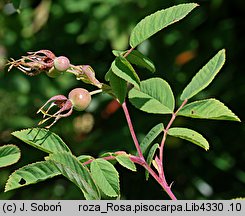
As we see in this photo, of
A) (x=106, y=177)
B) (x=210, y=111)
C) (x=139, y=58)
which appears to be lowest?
(x=106, y=177)

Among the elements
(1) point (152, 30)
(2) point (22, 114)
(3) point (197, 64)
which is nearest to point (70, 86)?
(2) point (22, 114)

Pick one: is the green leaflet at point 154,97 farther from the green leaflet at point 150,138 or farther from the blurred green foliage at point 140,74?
the blurred green foliage at point 140,74

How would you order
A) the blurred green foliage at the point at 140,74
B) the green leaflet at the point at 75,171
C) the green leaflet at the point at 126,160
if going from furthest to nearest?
the blurred green foliage at the point at 140,74 < the green leaflet at the point at 126,160 < the green leaflet at the point at 75,171

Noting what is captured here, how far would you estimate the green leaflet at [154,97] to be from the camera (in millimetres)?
1186

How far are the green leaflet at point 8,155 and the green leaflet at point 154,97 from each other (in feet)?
0.85

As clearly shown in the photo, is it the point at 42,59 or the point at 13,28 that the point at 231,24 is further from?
the point at 42,59

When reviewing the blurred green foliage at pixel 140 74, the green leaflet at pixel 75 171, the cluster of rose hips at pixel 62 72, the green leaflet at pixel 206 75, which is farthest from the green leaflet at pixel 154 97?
the blurred green foliage at pixel 140 74

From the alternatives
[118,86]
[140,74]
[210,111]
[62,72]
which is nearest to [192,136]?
[210,111]

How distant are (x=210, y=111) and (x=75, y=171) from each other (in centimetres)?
30

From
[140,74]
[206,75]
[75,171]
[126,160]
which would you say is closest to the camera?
[75,171]

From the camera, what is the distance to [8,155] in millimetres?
1091

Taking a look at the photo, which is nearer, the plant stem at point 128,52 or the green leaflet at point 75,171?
the green leaflet at point 75,171

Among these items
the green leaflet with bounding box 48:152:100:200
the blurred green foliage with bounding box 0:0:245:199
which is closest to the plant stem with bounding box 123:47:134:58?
the green leaflet with bounding box 48:152:100:200

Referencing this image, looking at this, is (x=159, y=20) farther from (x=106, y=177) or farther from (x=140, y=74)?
(x=140, y=74)
